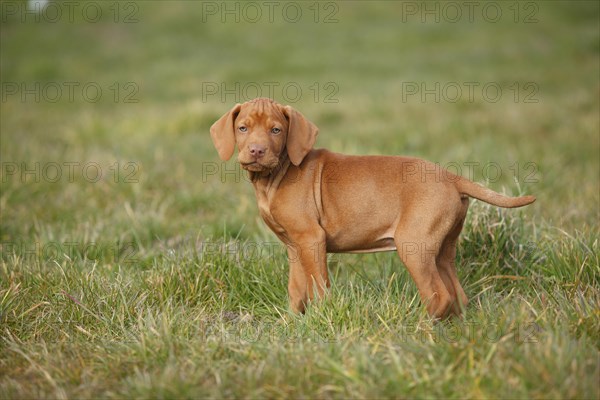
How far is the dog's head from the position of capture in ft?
13.2

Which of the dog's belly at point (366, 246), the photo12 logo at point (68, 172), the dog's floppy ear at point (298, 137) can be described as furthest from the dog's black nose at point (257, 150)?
the photo12 logo at point (68, 172)

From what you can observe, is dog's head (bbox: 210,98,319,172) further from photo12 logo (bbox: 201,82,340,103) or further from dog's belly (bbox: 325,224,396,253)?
photo12 logo (bbox: 201,82,340,103)

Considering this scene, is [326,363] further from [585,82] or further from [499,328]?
[585,82]

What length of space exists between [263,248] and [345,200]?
1117mm

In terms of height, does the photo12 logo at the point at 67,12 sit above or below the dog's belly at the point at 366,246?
above

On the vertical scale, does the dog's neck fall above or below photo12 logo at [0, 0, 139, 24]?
below

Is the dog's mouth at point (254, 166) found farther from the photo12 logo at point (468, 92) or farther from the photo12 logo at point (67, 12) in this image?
the photo12 logo at point (67, 12)

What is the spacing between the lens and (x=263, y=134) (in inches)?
160

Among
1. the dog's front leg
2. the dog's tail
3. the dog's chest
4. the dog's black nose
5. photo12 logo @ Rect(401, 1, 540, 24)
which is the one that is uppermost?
photo12 logo @ Rect(401, 1, 540, 24)

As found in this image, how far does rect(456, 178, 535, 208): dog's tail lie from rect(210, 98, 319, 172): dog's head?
3.23ft

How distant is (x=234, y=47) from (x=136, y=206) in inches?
593

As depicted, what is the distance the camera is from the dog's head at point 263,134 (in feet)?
13.2

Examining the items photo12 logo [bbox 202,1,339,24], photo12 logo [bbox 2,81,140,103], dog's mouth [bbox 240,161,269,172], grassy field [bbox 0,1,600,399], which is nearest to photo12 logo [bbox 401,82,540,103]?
grassy field [bbox 0,1,600,399]

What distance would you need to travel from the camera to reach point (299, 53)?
19156 mm
